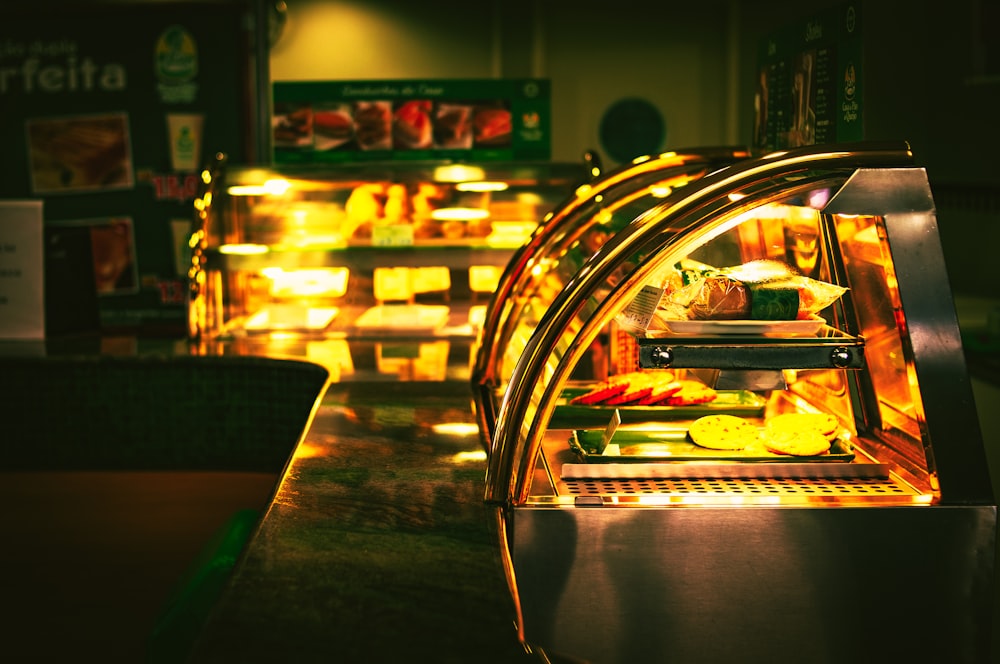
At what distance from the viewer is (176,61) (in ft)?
18.4

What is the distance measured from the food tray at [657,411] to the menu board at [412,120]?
2208 mm

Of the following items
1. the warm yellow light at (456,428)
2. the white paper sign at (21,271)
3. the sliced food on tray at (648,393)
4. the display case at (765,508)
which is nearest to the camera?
the display case at (765,508)

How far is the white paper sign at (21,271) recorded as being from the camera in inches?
140

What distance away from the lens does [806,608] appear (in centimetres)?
163

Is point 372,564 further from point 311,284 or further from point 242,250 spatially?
point 311,284

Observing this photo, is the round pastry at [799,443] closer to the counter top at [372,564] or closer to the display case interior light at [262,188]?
the counter top at [372,564]

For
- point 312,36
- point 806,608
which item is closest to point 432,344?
point 806,608

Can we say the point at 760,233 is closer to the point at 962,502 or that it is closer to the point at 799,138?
the point at 799,138

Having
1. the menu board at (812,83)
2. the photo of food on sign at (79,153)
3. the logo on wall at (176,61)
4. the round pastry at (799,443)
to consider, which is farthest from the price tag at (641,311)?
the photo of food on sign at (79,153)

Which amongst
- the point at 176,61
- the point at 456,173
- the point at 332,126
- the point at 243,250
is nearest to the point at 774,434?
the point at 456,173

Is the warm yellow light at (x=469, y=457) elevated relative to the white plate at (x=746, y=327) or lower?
lower

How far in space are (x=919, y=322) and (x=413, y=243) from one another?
235 centimetres

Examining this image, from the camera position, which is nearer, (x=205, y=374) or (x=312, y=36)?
(x=205, y=374)

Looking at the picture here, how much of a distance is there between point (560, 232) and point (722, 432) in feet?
2.96
